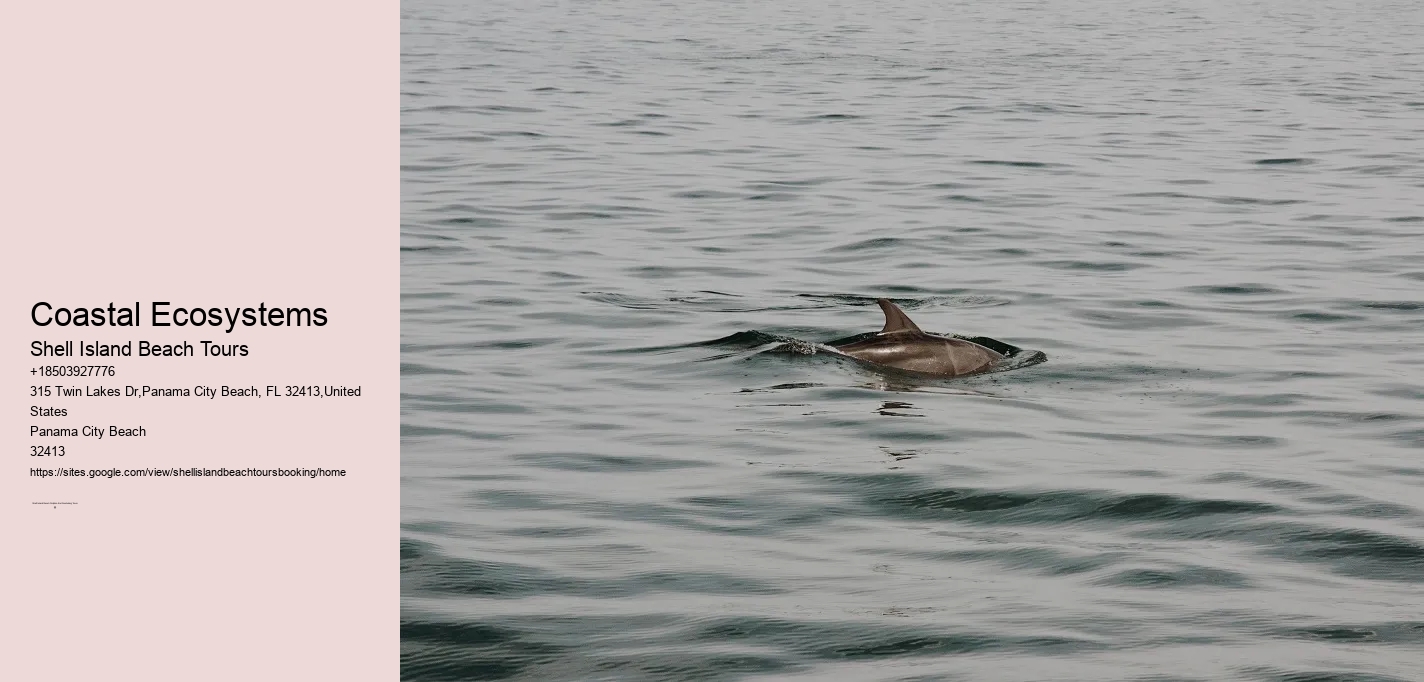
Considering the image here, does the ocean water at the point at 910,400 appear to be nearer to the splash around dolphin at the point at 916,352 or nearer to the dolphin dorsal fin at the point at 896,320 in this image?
the splash around dolphin at the point at 916,352

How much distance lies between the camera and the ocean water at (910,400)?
685cm

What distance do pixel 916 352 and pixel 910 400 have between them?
0.87m

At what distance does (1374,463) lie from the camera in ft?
31.8

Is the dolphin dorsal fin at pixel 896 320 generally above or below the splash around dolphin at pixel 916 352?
above

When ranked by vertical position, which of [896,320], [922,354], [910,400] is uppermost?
[896,320]

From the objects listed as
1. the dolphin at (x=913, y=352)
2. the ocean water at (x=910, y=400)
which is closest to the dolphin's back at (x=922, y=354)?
the dolphin at (x=913, y=352)

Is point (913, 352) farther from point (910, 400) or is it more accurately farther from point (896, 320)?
point (910, 400)

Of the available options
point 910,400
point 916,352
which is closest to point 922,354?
A: point 916,352

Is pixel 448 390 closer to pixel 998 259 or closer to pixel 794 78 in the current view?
pixel 998 259

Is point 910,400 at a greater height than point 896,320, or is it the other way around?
point 896,320

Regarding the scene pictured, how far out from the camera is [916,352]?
1191cm

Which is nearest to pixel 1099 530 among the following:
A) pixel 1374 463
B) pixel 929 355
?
pixel 1374 463

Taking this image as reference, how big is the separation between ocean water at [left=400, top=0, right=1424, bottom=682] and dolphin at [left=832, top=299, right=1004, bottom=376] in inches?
8.3
